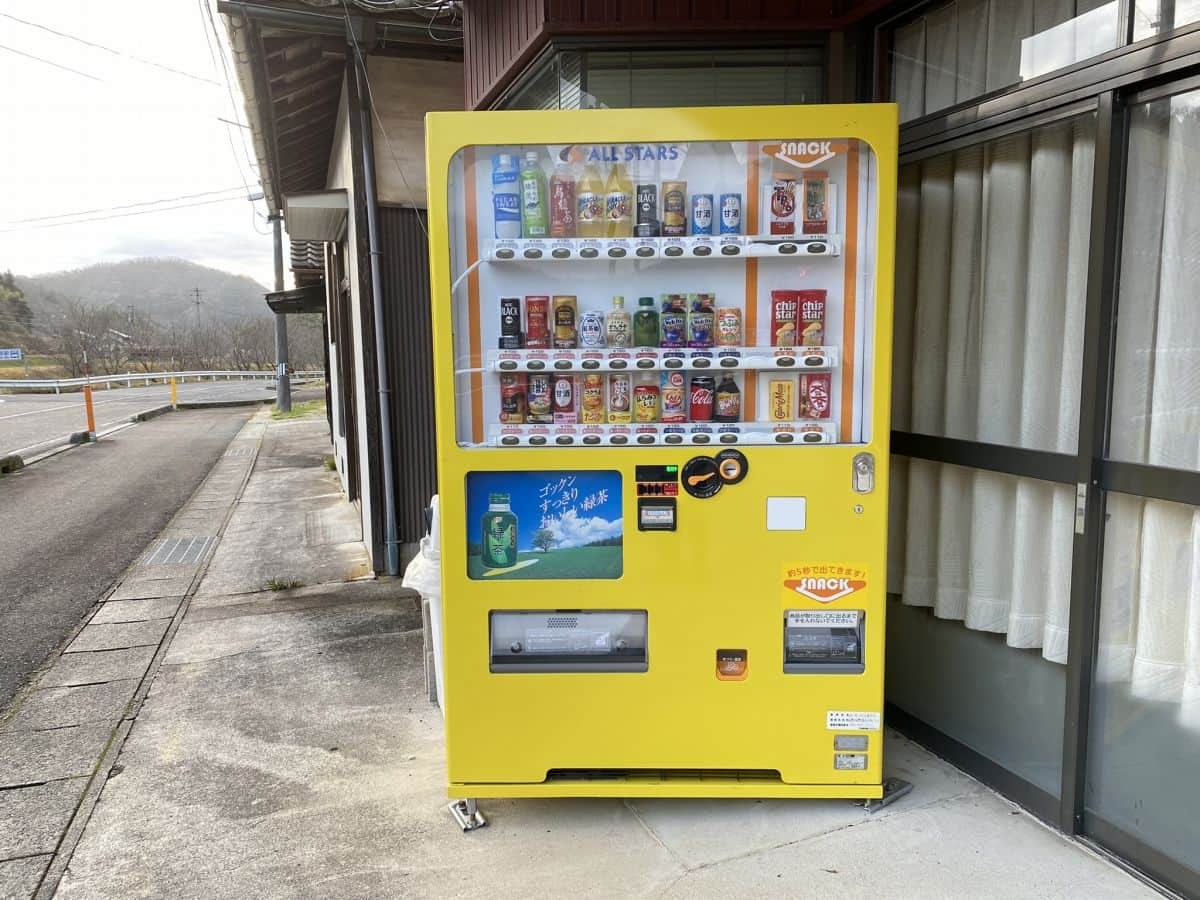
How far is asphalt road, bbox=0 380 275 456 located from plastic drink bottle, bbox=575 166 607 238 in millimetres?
15103

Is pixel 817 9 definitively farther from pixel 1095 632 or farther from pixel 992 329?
pixel 1095 632

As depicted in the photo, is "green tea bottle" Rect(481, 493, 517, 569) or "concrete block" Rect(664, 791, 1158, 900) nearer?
"concrete block" Rect(664, 791, 1158, 900)

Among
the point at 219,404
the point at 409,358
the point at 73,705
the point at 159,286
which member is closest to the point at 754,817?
the point at 73,705

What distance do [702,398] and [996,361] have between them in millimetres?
1047

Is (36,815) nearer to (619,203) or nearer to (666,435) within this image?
(666,435)

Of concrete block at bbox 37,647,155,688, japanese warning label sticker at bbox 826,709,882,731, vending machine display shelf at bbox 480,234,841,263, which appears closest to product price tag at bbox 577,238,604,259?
vending machine display shelf at bbox 480,234,841,263

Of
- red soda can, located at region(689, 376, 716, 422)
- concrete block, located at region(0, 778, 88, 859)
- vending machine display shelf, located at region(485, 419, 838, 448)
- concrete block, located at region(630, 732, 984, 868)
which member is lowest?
concrete block, located at region(0, 778, 88, 859)

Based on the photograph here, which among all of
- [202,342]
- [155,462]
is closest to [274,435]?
[155,462]

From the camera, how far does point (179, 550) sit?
7.26 m

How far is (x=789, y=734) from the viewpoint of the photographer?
8.77ft

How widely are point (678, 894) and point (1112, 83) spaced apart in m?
2.60

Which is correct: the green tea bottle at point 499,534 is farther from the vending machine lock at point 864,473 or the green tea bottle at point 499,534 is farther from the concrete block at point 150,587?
the concrete block at point 150,587

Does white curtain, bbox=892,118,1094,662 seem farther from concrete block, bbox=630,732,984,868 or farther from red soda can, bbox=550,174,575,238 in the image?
red soda can, bbox=550,174,575,238

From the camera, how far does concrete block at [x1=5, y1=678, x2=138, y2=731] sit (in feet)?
12.2
